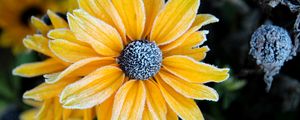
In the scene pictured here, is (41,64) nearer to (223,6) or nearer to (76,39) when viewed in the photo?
(76,39)

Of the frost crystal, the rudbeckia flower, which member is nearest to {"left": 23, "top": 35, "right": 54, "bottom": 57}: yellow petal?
the rudbeckia flower

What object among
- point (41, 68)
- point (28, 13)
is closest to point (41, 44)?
point (41, 68)

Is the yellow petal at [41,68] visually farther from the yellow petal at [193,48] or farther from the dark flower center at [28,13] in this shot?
the dark flower center at [28,13]

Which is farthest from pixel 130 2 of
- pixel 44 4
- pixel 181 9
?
pixel 44 4

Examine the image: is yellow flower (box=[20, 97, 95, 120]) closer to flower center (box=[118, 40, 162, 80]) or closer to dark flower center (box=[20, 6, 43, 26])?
flower center (box=[118, 40, 162, 80])

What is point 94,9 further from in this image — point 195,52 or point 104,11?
point 195,52
